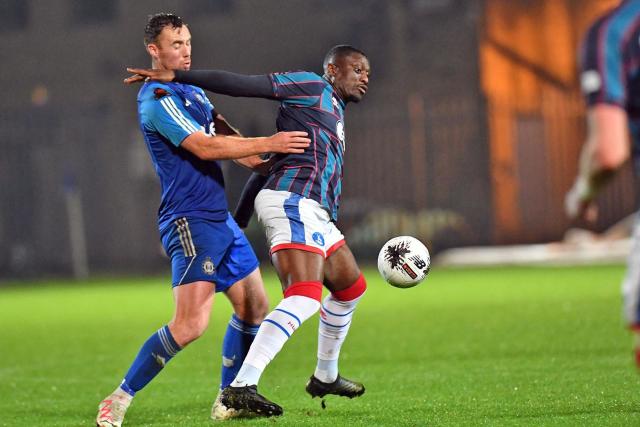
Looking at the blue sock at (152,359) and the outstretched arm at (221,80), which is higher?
the outstretched arm at (221,80)

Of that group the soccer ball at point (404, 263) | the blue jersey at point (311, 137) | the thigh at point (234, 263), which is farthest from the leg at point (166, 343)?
the soccer ball at point (404, 263)

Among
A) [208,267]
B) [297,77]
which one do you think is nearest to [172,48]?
[297,77]

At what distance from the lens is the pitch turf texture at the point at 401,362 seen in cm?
698

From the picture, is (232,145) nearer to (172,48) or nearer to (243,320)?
(172,48)

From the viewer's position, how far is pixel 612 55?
169 inches

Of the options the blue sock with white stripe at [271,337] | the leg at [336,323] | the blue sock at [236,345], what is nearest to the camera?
the blue sock with white stripe at [271,337]

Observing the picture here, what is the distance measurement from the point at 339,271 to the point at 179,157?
3.79ft

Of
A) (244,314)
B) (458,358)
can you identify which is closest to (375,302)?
(458,358)

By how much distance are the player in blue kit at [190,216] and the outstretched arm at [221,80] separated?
0.85 ft

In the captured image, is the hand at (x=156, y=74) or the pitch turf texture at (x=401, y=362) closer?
the hand at (x=156, y=74)

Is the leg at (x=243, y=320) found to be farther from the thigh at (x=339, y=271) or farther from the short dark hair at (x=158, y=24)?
the short dark hair at (x=158, y=24)

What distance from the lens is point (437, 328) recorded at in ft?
40.1

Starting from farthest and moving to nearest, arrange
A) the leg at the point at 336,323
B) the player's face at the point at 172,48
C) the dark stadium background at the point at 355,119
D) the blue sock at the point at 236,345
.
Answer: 1. the dark stadium background at the point at 355,119
2. the blue sock at the point at 236,345
3. the leg at the point at 336,323
4. the player's face at the point at 172,48

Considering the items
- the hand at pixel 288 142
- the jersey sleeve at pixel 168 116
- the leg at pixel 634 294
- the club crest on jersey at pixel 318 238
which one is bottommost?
the club crest on jersey at pixel 318 238
